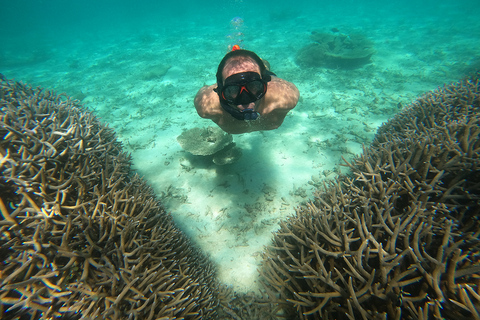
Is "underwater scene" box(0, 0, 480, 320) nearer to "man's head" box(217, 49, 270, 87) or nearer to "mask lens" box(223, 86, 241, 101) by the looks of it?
"man's head" box(217, 49, 270, 87)

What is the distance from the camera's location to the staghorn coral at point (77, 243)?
6.40ft

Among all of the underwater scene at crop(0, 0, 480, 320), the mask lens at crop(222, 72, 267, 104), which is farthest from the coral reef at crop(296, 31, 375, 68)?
the mask lens at crop(222, 72, 267, 104)

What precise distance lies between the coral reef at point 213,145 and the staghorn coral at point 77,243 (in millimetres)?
2489

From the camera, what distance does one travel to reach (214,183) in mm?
5352

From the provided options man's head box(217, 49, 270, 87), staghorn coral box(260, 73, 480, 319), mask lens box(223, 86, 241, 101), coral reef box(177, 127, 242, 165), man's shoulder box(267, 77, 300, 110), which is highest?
man's head box(217, 49, 270, 87)

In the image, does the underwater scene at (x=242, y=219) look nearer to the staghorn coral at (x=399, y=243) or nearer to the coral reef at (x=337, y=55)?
the staghorn coral at (x=399, y=243)

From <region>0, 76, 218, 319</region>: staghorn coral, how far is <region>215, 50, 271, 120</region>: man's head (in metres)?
2.06

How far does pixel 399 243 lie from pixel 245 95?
274cm

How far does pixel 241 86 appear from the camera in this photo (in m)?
2.81

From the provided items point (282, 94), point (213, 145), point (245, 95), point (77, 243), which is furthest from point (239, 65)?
point (77, 243)

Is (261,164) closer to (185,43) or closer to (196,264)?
(196,264)

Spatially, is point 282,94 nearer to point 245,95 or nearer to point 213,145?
point 245,95

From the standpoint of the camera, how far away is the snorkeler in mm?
2835

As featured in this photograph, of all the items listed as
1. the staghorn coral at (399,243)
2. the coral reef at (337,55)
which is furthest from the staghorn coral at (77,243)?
the coral reef at (337,55)
